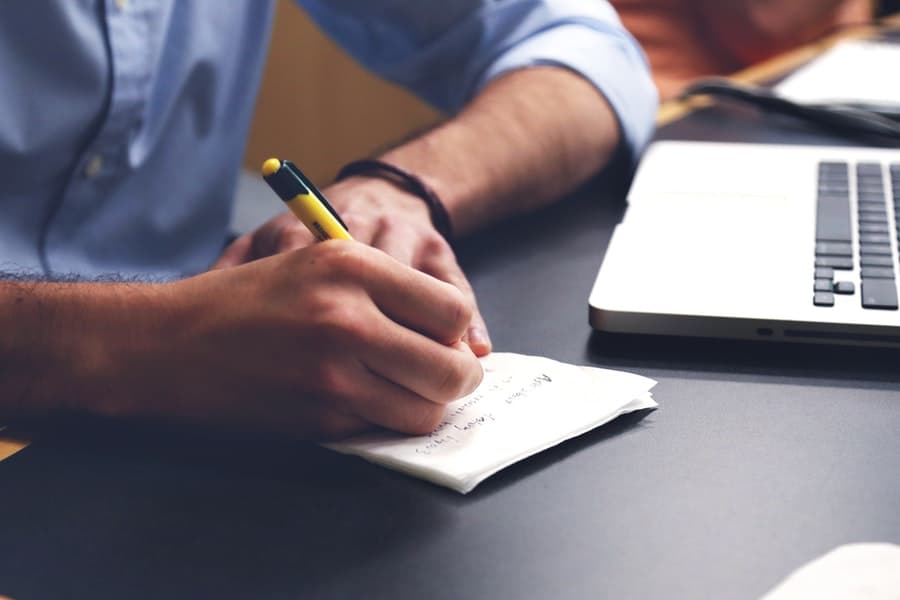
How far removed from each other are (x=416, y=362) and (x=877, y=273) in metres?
0.27

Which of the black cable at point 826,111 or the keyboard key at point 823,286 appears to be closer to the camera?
the keyboard key at point 823,286

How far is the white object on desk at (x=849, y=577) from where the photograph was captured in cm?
37

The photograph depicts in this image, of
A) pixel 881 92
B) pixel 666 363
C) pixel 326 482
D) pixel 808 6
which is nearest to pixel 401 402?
pixel 326 482

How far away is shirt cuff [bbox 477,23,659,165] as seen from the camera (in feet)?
2.82

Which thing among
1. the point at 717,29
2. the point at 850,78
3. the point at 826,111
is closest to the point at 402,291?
the point at 826,111

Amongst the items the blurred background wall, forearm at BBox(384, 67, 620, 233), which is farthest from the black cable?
the blurred background wall

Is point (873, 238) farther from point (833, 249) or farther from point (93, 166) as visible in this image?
point (93, 166)

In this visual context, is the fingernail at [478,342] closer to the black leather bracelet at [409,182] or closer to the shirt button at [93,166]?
the black leather bracelet at [409,182]

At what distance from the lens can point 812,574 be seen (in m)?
0.38

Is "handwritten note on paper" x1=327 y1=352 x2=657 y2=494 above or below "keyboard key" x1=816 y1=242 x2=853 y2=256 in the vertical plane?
above

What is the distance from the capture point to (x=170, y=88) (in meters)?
0.86

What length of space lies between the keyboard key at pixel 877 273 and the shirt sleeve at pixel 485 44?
12.0 inches

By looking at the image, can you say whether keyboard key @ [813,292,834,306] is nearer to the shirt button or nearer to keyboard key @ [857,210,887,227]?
keyboard key @ [857,210,887,227]

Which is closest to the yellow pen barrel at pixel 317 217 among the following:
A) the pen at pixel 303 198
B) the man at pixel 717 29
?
the pen at pixel 303 198
